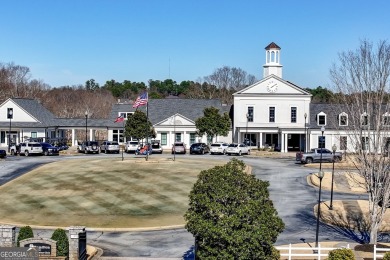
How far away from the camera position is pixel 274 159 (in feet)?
212

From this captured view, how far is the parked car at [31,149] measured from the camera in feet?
223

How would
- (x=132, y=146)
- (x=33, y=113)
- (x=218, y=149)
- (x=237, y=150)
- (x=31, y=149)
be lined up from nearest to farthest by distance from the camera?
(x=31, y=149) < (x=237, y=150) < (x=218, y=149) < (x=132, y=146) < (x=33, y=113)

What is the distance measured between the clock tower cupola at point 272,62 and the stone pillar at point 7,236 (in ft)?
184

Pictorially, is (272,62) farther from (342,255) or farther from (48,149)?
(342,255)

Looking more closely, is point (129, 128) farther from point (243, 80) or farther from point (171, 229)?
point (243, 80)

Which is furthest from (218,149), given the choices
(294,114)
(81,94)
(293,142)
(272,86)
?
(81,94)

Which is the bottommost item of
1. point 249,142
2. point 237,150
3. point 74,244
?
point 74,244

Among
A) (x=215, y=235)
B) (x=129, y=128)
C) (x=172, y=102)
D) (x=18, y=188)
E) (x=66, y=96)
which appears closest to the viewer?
(x=215, y=235)

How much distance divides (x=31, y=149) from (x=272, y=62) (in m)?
33.9

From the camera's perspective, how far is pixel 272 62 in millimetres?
77188

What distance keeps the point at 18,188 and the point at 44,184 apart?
2.04 m

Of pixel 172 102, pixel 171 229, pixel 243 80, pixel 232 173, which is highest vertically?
pixel 243 80

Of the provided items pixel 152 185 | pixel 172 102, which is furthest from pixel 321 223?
pixel 172 102

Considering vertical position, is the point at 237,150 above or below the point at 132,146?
below
